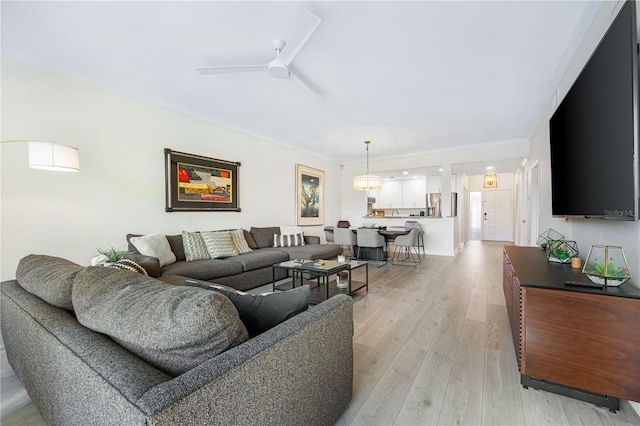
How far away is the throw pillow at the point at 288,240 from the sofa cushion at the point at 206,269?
138cm

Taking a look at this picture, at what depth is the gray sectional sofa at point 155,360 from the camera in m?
0.66

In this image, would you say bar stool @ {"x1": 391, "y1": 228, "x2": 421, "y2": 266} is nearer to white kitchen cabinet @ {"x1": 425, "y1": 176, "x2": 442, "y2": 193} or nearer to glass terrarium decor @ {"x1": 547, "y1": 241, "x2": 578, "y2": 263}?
white kitchen cabinet @ {"x1": 425, "y1": 176, "x2": 442, "y2": 193}

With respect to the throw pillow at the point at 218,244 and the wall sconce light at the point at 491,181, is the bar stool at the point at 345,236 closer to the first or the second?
the throw pillow at the point at 218,244

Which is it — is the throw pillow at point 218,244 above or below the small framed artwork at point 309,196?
below

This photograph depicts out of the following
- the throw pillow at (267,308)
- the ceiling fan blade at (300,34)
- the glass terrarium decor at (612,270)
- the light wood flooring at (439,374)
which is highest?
the ceiling fan blade at (300,34)

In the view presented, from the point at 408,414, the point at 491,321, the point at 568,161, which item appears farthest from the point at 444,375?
the point at 568,161

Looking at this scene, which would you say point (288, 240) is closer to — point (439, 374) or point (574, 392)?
point (439, 374)

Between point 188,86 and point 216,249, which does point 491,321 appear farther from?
point 188,86

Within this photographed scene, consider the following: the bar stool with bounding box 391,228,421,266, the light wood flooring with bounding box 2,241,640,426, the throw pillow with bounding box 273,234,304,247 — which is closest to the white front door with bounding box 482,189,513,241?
the bar stool with bounding box 391,228,421,266

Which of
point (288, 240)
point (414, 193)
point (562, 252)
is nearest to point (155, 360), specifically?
point (562, 252)

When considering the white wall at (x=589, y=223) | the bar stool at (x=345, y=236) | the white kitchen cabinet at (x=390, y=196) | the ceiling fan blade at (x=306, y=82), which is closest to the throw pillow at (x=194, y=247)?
the ceiling fan blade at (x=306, y=82)

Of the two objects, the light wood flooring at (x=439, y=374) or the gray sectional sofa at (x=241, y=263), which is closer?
the light wood flooring at (x=439, y=374)

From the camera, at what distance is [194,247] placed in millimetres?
3600

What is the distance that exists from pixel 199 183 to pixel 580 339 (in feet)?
14.3
